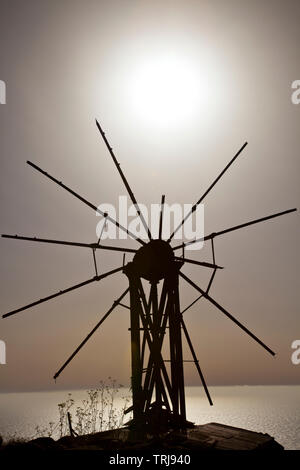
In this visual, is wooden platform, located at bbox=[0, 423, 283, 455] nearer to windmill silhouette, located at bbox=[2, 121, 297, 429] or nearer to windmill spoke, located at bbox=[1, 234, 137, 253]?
windmill silhouette, located at bbox=[2, 121, 297, 429]

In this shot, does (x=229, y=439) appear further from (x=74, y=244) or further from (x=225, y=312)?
(x=74, y=244)

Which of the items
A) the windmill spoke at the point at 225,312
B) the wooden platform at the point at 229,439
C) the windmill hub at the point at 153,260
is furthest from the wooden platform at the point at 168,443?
the windmill hub at the point at 153,260

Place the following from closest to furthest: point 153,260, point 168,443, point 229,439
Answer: point 168,443 → point 229,439 → point 153,260

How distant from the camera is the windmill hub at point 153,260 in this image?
13.5m

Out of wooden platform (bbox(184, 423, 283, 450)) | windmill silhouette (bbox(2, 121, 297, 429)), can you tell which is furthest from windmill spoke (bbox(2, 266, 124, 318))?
wooden platform (bbox(184, 423, 283, 450))

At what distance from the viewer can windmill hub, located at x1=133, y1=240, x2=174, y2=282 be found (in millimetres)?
13547

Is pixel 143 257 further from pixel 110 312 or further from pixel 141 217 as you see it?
pixel 110 312

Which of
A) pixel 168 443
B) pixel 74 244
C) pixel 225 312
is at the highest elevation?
pixel 74 244

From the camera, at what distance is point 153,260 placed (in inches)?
531

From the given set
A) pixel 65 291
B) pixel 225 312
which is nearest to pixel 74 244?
pixel 65 291

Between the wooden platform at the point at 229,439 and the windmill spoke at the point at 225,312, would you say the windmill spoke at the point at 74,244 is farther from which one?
the wooden platform at the point at 229,439
